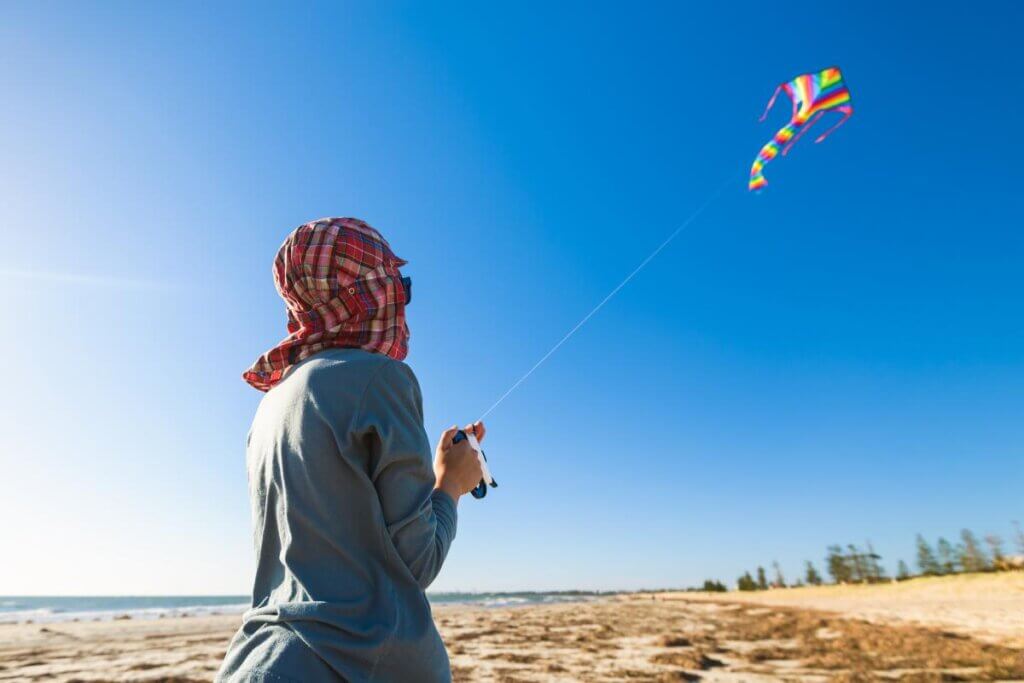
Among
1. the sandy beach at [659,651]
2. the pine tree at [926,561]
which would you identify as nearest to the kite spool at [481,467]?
the sandy beach at [659,651]

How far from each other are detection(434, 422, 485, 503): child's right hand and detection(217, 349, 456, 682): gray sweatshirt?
20 centimetres

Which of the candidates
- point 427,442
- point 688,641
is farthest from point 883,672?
point 427,442

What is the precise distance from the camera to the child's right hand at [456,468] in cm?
154

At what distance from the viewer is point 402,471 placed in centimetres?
123

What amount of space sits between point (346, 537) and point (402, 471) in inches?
7.2

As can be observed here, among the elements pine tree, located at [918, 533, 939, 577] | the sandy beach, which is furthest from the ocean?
pine tree, located at [918, 533, 939, 577]

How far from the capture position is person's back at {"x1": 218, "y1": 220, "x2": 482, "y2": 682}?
1.12 metres

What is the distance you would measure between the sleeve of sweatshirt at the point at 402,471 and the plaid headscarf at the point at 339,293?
9.7 inches

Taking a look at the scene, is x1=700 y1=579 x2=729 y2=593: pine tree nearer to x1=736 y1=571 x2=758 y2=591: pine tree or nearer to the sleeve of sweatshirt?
x1=736 y1=571 x2=758 y2=591: pine tree

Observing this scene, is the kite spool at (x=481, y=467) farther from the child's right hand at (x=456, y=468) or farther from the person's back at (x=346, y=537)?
the person's back at (x=346, y=537)

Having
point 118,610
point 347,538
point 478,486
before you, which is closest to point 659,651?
point 478,486

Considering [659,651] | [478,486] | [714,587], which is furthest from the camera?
[714,587]

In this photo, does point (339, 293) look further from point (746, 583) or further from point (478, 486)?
point (746, 583)

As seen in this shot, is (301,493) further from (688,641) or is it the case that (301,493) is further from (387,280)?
(688,641)
